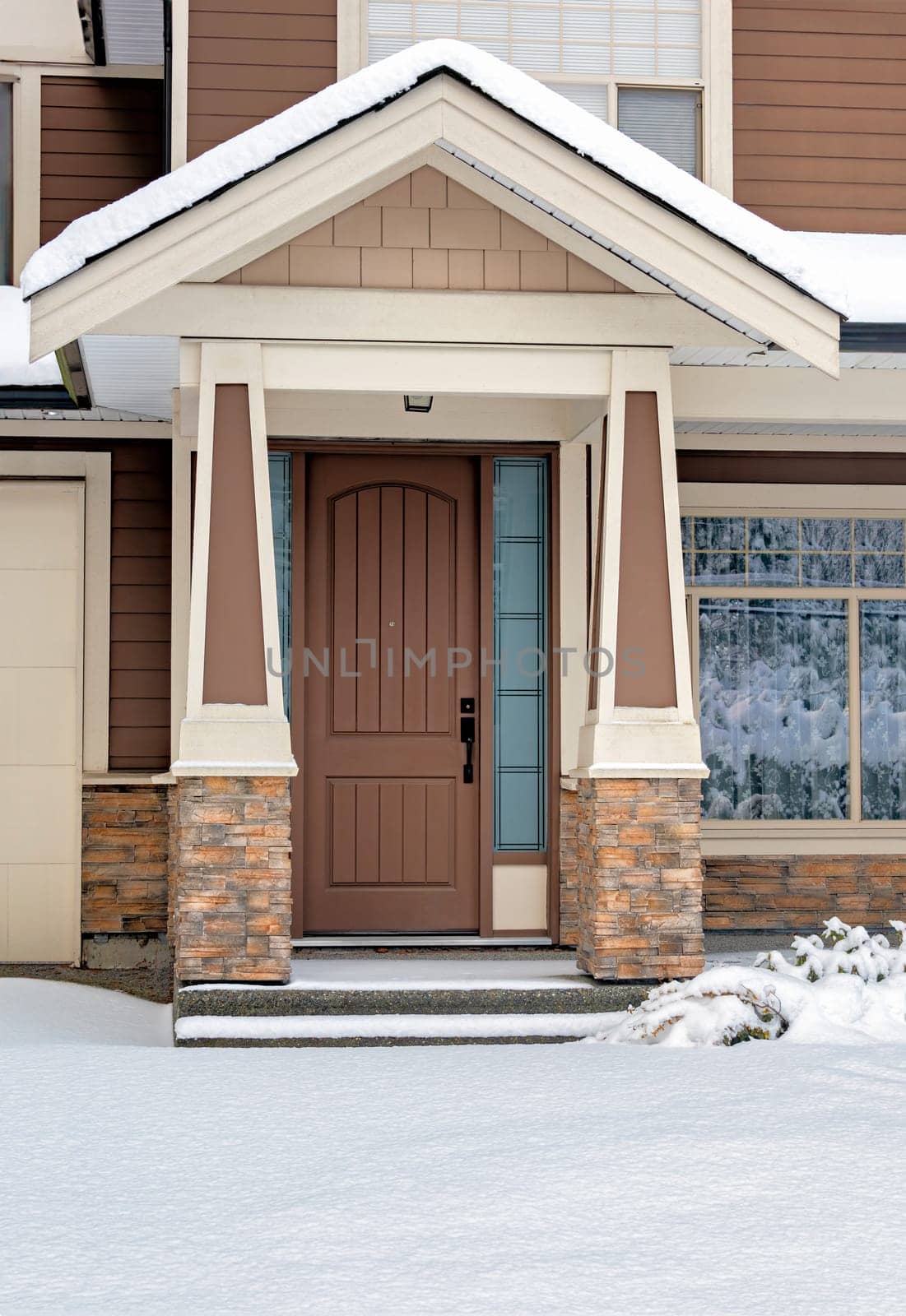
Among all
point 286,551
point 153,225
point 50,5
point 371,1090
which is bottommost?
point 371,1090

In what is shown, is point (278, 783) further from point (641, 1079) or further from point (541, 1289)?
point (541, 1289)

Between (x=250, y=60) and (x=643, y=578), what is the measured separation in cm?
380

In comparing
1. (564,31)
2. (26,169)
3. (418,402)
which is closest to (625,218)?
(418,402)

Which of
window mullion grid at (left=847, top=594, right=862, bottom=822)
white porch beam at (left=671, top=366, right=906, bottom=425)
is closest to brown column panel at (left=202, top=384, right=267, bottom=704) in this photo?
white porch beam at (left=671, top=366, right=906, bottom=425)

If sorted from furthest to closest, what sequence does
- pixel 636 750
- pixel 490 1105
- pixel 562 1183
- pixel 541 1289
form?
pixel 636 750
pixel 490 1105
pixel 562 1183
pixel 541 1289

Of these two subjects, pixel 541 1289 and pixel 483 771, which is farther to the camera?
pixel 483 771

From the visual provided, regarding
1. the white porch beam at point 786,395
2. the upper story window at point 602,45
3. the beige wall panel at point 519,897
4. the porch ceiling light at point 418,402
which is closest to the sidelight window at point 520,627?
the beige wall panel at point 519,897

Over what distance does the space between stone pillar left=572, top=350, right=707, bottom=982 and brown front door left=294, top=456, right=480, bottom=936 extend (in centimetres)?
124

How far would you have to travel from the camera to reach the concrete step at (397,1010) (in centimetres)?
558

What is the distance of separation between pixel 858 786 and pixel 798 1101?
370 centimetres

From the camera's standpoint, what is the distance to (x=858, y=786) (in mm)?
8039

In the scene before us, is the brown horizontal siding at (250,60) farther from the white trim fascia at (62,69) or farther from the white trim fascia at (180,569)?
the white trim fascia at (180,569)

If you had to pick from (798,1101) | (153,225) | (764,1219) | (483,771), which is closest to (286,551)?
(483,771)

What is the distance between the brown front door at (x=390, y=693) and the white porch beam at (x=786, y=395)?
1175mm
